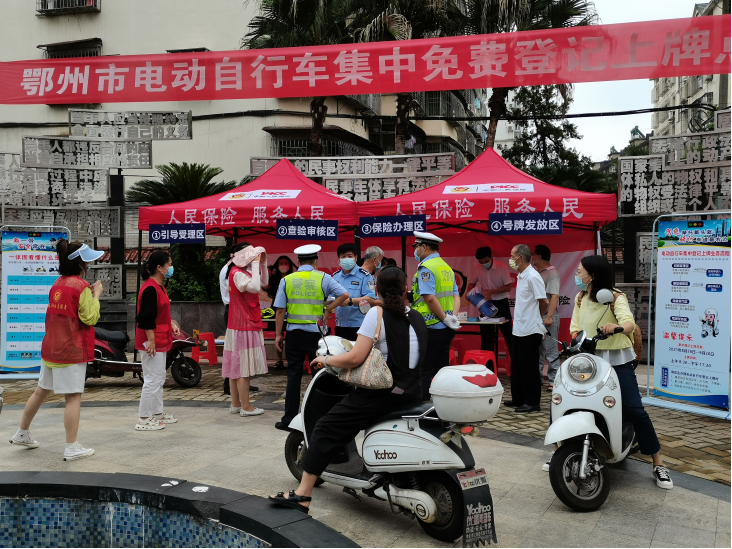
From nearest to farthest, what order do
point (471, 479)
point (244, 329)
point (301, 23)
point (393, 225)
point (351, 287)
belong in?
point (471, 479) < point (244, 329) < point (351, 287) < point (393, 225) < point (301, 23)

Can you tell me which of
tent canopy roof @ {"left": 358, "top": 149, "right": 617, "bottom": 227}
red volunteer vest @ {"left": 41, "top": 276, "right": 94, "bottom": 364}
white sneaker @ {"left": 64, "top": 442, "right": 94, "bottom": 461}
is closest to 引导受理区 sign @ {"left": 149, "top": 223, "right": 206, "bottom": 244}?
tent canopy roof @ {"left": 358, "top": 149, "right": 617, "bottom": 227}

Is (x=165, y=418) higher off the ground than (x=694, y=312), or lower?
lower

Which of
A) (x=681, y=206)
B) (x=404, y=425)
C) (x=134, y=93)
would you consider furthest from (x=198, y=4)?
(x=404, y=425)

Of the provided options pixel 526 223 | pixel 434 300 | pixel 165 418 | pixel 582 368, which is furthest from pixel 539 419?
pixel 165 418

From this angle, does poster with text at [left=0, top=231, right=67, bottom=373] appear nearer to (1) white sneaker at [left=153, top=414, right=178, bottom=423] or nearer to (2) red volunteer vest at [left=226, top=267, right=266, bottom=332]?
(1) white sneaker at [left=153, top=414, right=178, bottom=423]

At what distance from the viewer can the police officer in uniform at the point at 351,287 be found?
768 centimetres

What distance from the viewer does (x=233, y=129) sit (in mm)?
20125

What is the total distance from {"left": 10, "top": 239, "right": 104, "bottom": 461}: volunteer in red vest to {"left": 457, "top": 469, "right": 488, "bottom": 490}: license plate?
132 inches

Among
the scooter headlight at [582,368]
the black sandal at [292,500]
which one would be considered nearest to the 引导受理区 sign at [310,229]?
the scooter headlight at [582,368]

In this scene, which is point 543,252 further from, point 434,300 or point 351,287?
point 434,300

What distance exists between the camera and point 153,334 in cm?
632

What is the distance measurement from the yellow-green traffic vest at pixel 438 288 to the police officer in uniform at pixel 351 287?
3.67ft

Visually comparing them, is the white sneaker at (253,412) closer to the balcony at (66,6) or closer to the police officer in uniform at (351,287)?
the police officer in uniform at (351,287)

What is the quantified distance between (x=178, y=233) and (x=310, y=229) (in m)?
2.15
